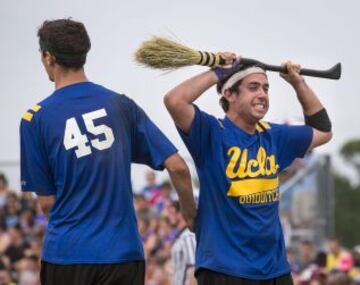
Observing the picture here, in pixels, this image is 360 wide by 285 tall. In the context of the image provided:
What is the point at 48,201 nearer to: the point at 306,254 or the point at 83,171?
the point at 83,171

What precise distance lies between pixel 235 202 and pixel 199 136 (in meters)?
0.45

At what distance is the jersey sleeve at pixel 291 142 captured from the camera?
726 centimetres

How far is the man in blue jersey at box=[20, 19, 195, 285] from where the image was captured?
6180 millimetres

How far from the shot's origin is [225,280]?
6820mm

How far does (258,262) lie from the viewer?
22.4 feet

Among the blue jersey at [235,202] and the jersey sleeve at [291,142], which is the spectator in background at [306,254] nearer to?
the jersey sleeve at [291,142]

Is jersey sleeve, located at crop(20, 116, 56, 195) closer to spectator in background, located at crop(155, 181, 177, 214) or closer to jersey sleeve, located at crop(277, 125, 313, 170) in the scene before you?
jersey sleeve, located at crop(277, 125, 313, 170)

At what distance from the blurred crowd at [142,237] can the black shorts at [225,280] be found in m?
7.20

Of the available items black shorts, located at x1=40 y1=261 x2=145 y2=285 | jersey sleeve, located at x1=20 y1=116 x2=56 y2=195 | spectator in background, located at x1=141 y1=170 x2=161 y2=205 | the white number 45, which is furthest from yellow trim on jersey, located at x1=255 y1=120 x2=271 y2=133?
spectator in background, located at x1=141 y1=170 x2=161 y2=205

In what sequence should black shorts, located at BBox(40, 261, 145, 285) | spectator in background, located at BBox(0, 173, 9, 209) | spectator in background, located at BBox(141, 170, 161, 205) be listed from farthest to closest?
1. spectator in background, located at BBox(141, 170, 161, 205)
2. spectator in background, located at BBox(0, 173, 9, 209)
3. black shorts, located at BBox(40, 261, 145, 285)

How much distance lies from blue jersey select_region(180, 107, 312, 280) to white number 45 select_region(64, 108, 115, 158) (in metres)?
0.82

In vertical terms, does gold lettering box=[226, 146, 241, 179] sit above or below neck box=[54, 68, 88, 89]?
below

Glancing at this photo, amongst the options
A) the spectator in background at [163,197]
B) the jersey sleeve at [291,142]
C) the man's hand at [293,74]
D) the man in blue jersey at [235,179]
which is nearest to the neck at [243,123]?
the man in blue jersey at [235,179]

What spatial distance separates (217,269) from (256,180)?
1.92 feet
